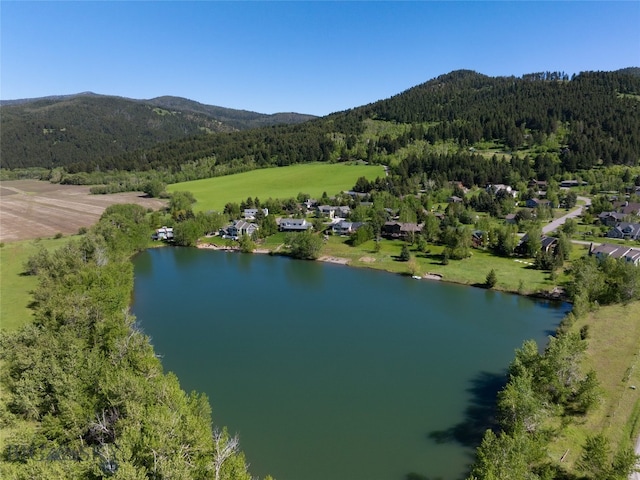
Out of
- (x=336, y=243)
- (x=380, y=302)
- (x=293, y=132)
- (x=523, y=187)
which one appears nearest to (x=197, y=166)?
(x=293, y=132)

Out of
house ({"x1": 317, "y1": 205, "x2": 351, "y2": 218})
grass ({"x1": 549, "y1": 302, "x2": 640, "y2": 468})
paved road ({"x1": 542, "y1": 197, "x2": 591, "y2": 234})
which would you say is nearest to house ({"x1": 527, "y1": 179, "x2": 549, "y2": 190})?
paved road ({"x1": 542, "y1": 197, "x2": 591, "y2": 234})

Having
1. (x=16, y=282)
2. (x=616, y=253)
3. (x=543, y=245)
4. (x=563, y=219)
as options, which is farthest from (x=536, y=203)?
A: (x=16, y=282)

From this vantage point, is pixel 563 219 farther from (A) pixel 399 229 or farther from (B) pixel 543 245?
(A) pixel 399 229

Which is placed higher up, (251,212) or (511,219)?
(511,219)

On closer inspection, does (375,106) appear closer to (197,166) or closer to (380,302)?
(197,166)

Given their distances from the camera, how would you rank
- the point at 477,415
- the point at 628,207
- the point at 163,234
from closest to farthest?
1. the point at 477,415
2. the point at 163,234
3. the point at 628,207

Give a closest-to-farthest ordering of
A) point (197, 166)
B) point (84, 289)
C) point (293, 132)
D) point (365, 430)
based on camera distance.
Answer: point (365, 430)
point (84, 289)
point (197, 166)
point (293, 132)
